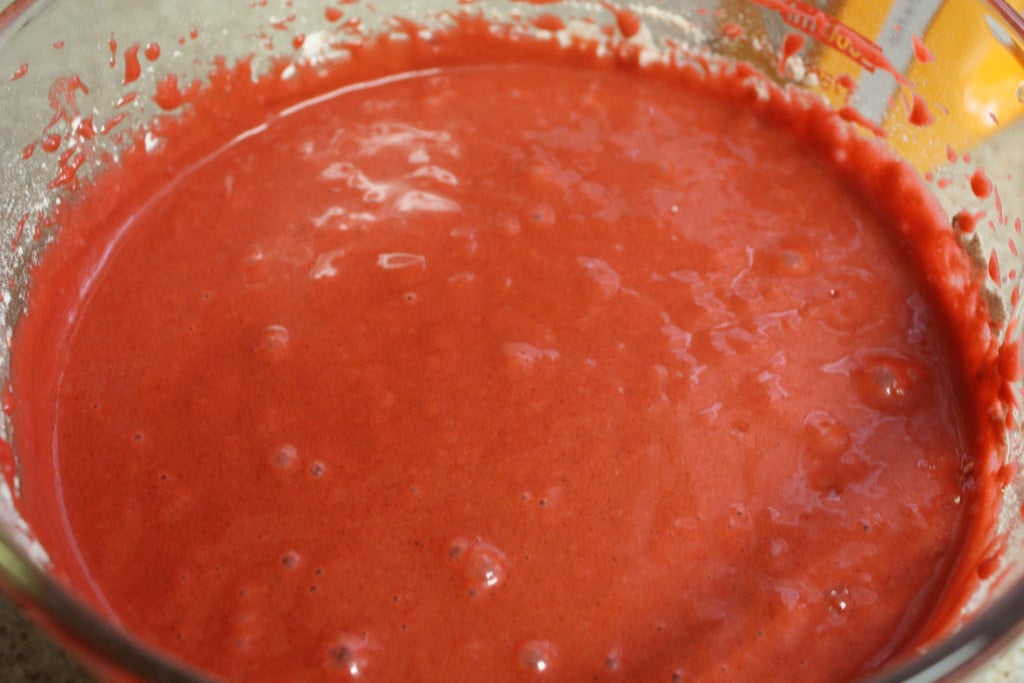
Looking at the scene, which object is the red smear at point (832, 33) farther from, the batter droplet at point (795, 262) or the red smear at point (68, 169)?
the red smear at point (68, 169)

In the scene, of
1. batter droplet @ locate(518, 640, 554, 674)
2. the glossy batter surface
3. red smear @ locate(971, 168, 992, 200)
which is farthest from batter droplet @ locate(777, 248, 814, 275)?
batter droplet @ locate(518, 640, 554, 674)

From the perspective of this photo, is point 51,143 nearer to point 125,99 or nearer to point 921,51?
point 125,99

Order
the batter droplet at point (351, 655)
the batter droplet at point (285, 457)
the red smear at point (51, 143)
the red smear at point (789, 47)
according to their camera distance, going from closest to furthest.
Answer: the batter droplet at point (351, 655) → the batter droplet at point (285, 457) → the red smear at point (51, 143) → the red smear at point (789, 47)

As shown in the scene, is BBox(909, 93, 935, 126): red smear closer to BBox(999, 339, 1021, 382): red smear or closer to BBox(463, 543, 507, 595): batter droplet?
BBox(999, 339, 1021, 382): red smear

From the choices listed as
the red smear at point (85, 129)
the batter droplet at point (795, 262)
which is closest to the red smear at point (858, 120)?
the batter droplet at point (795, 262)

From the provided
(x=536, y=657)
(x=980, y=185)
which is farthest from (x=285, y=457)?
(x=980, y=185)

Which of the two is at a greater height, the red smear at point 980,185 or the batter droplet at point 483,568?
the red smear at point 980,185
